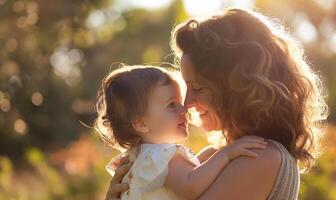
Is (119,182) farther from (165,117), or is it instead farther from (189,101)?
(189,101)

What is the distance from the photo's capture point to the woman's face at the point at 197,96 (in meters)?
2.73

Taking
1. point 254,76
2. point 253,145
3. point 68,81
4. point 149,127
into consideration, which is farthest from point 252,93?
point 68,81

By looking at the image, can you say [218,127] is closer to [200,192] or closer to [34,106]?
[200,192]

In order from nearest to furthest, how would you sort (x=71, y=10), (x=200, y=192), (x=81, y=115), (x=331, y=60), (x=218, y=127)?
(x=200, y=192) < (x=218, y=127) < (x=71, y=10) < (x=81, y=115) < (x=331, y=60)

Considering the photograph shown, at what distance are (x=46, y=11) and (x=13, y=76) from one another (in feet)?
3.15

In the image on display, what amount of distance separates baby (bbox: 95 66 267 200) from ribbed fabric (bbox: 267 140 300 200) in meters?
0.25

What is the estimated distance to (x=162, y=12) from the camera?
15.5m

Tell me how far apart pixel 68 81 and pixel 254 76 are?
39.2ft

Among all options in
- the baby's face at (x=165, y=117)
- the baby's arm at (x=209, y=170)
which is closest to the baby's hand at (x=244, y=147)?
the baby's arm at (x=209, y=170)

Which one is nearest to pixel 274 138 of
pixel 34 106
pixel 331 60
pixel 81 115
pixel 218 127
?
pixel 218 127

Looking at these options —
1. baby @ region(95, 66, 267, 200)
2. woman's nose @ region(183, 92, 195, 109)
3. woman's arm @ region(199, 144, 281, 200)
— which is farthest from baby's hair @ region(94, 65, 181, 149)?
woman's arm @ region(199, 144, 281, 200)

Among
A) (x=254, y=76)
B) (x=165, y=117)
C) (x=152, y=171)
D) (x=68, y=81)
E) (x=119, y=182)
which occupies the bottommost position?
(x=68, y=81)

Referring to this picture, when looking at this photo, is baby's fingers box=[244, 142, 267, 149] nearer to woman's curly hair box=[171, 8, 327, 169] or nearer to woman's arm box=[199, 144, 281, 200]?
woman's arm box=[199, 144, 281, 200]

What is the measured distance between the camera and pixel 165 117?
2.83 metres
